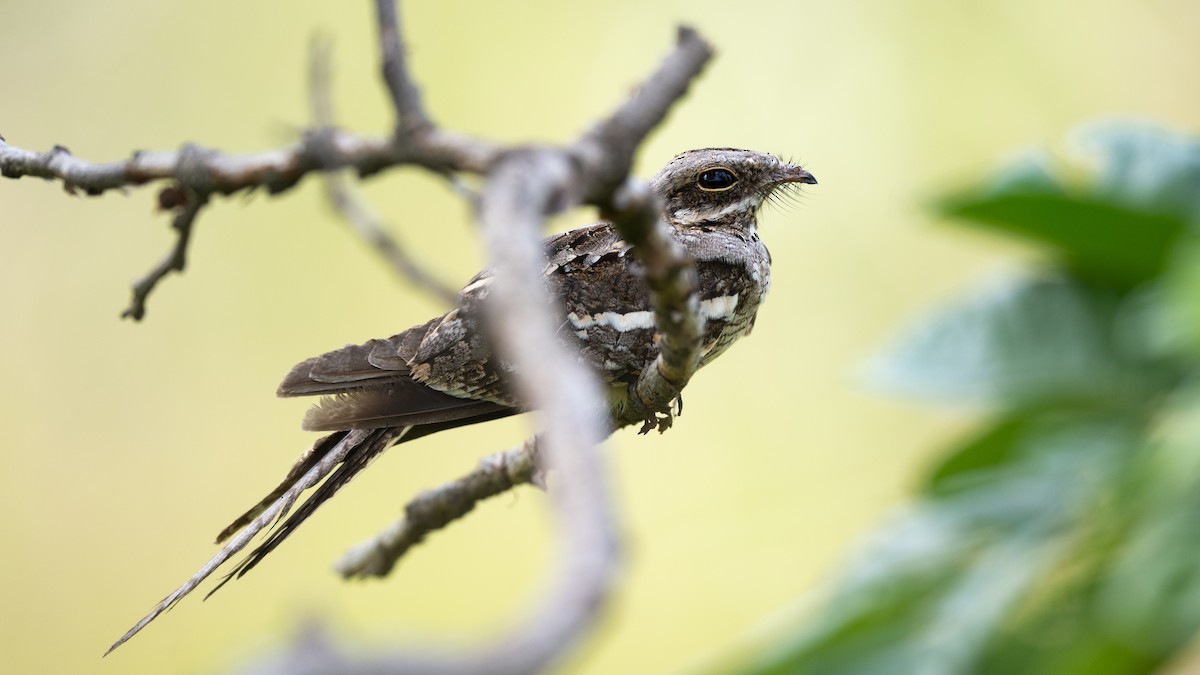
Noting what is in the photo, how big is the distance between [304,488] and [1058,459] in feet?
5.09

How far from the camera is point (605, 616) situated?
0.48 metres

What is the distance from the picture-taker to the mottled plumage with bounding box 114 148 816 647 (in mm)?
2305

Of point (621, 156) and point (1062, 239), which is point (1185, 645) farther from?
point (621, 156)

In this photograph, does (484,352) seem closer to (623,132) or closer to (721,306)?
(721,306)

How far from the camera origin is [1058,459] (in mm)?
1228

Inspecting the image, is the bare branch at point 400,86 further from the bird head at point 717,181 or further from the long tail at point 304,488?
the bird head at point 717,181

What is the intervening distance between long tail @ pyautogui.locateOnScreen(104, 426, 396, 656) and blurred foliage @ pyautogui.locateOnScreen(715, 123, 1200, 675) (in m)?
1.25

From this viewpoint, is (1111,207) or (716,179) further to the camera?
(716,179)

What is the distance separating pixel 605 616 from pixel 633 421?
1790 millimetres

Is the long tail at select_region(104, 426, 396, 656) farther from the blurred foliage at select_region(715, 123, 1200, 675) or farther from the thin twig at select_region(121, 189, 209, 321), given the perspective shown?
the blurred foliage at select_region(715, 123, 1200, 675)

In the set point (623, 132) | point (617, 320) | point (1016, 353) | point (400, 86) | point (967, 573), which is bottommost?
point (967, 573)

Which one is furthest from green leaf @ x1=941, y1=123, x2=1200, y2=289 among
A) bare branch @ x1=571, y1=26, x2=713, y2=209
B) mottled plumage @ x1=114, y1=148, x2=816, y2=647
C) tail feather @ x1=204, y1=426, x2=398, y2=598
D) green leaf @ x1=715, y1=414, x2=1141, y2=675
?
tail feather @ x1=204, y1=426, x2=398, y2=598

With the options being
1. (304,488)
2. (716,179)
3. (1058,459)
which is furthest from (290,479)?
(1058,459)

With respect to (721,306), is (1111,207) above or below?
below
